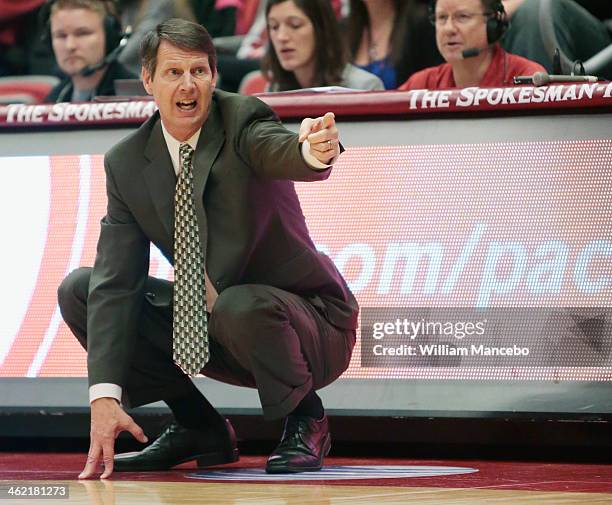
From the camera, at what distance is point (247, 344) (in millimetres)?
2652

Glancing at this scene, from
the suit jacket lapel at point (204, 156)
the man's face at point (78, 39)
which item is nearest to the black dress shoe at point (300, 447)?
the suit jacket lapel at point (204, 156)

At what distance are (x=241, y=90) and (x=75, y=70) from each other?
71 centimetres

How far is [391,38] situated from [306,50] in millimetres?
429

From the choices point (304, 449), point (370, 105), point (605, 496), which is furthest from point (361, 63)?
point (605, 496)

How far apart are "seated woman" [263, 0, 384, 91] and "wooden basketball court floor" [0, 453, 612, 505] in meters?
1.82

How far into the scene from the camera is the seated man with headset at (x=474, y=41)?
415 cm

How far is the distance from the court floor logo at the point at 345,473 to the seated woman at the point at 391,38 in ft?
7.12

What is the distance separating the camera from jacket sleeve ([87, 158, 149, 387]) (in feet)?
8.96

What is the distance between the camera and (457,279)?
311 cm

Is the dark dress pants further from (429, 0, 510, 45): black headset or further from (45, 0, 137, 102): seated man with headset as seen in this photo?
(45, 0, 137, 102): seated man with headset

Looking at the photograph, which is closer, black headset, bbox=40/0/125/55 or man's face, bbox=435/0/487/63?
man's face, bbox=435/0/487/63

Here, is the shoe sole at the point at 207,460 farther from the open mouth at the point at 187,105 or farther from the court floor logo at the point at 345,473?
the open mouth at the point at 187,105

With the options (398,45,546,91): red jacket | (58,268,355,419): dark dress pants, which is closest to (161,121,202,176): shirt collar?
(58,268,355,419): dark dress pants

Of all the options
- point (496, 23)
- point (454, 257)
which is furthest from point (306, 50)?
point (454, 257)
